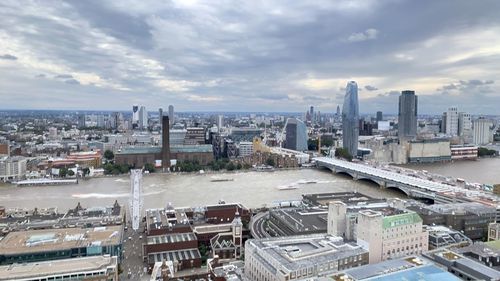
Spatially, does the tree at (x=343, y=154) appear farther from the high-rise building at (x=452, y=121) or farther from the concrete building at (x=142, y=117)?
the concrete building at (x=142, y=117)

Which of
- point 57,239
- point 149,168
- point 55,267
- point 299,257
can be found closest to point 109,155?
point 149,168

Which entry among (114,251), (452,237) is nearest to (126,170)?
(114,251)

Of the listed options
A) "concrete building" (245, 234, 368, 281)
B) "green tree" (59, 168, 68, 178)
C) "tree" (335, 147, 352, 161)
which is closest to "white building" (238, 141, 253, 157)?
"tree" (335, 147, 352, 161)

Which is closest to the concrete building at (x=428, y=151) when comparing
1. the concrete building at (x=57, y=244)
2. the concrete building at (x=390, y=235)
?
the concrete building at (x=390, y=235)

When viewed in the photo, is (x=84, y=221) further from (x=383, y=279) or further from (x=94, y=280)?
(x=383, y=279)

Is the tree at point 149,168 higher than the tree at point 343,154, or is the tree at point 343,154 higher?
the tree at point 343,154

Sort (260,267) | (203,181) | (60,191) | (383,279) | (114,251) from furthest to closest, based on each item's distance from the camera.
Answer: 1. (203,181)
2. (60,191)
3. (114,251)
4. (260,267)
5. (383,279)
